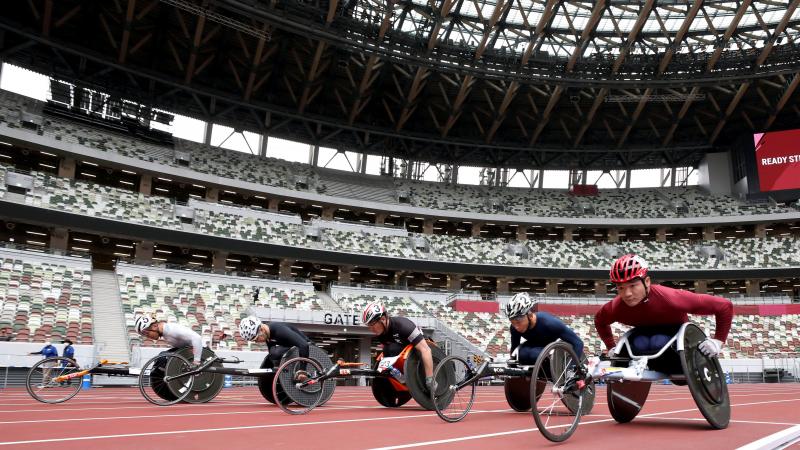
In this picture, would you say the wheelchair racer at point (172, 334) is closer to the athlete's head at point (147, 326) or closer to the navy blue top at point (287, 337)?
the athlete's head at point (147, 326)

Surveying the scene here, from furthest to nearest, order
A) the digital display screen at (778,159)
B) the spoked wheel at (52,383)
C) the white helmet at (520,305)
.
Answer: the digital display screen at (778,159)
the spoked wheel at (52,383)
the white helmet at (520,305)

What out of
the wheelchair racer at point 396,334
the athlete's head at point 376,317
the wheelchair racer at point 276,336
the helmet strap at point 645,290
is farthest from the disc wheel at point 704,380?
the wheelchair racer at point 276,336

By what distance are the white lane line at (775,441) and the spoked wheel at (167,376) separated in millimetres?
8189

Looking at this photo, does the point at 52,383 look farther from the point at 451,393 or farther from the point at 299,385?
the point at 451,393

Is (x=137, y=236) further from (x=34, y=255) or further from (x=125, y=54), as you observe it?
(x=125, y=54)

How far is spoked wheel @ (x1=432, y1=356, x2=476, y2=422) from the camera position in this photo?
281 inches

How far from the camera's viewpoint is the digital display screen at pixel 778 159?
43438 millimetres

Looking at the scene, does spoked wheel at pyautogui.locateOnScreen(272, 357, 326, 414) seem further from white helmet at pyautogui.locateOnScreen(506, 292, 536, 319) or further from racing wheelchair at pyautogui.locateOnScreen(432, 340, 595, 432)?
white helmet at pyautogui.locateOnScreen(506, 292, 536, 319)

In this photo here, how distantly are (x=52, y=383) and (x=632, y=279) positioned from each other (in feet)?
32.5

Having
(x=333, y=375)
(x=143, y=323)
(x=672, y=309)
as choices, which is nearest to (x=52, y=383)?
(x=143, y=323)

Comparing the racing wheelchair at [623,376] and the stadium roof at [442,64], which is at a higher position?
the stadium roof at [442,64]

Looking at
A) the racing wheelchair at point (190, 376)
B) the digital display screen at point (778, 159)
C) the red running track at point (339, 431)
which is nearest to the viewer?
the red running track at point (339, 431)

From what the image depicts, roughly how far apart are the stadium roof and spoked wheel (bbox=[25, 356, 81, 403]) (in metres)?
23.3

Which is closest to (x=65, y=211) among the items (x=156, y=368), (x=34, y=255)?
(x=34, y=255)
